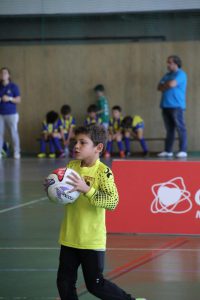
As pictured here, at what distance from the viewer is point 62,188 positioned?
18.4 feet

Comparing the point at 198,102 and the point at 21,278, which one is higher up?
the point at 198,102

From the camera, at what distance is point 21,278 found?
7.38 m

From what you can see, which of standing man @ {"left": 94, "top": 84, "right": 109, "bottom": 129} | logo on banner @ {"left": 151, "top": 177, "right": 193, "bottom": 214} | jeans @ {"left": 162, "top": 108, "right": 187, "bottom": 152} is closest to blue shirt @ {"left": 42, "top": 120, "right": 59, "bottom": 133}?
standing man @ {"left": 94, "top": 84, "right": 109, "bottom": 129}

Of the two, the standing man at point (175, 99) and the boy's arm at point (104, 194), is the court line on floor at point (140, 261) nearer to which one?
the boy's arm at point (104, 194)

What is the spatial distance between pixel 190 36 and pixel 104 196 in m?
19.0

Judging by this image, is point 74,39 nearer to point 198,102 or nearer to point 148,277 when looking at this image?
point 198,102

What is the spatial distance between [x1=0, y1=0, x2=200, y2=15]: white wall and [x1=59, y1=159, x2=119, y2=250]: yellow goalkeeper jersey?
1875cm

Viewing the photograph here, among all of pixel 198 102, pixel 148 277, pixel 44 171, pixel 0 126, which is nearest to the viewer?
pixel 148 277

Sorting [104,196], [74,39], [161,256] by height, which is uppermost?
[74,39]

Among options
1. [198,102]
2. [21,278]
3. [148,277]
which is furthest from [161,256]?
[198,102]

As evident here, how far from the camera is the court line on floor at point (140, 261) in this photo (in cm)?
740

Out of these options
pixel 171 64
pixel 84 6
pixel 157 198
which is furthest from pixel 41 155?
pixel 157 198

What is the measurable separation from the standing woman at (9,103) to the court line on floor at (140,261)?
42.2 feet

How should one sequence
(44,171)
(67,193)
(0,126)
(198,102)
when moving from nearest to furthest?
(67,193) < (44,171) < (0,126) < (198,102)
